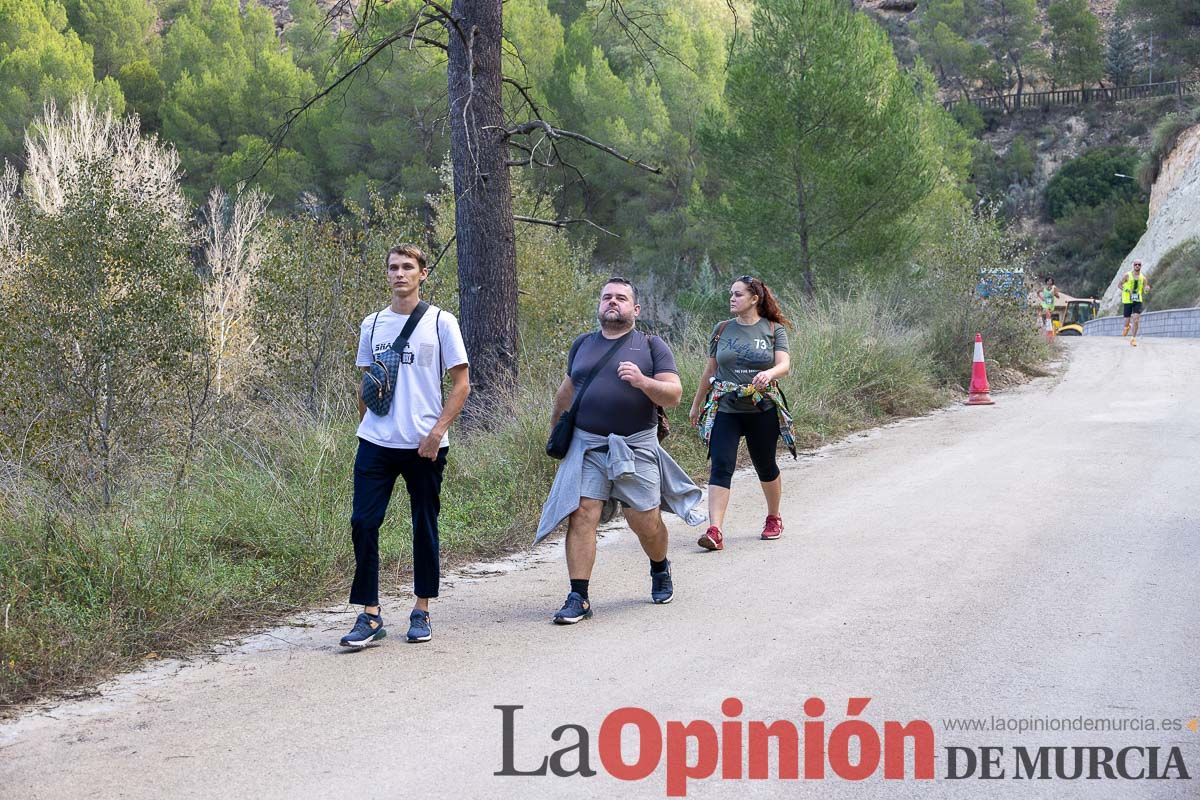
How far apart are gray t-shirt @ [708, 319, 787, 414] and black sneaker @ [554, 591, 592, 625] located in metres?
2.52

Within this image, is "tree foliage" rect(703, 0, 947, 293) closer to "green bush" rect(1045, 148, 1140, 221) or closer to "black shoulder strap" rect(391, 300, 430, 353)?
"black shoulder strap" rect(391, 300, 430, 353)

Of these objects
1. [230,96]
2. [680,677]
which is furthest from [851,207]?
[230,96]

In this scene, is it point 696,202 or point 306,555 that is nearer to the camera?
point 306,555

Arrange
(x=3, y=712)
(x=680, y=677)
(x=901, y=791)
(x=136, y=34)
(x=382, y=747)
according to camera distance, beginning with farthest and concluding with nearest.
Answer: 1. (x=136, y=34)
2. (x=680, y=677)
3. (x=3, y=712)
4. (x=382, y=747)
5. (x=901, y=791)

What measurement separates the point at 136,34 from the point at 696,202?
3139cm

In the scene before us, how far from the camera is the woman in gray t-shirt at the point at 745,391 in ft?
27.8

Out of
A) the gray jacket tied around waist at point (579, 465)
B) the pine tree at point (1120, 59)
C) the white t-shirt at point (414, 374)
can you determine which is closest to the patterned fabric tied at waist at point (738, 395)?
the gray jacket tied around waist at point (579, 465)

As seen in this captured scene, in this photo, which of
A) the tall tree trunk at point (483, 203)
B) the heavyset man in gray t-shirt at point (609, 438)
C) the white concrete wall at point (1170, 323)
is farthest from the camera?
the white concrete wall at point (1170, 323)

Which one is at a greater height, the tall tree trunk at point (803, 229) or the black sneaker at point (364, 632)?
the tall tree trunk at point (803, 229)

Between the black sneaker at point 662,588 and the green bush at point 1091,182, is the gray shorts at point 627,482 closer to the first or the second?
the black sneaker at point 662,588

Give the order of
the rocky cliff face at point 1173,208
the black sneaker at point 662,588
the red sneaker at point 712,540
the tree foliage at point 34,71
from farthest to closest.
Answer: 1. the rocky cliff face at point 1173,208
2. the tree foliage at point 34,71
3. the red sneaker at point 712,540
4. the black sneaker at point 662,588

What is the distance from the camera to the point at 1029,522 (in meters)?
8.87

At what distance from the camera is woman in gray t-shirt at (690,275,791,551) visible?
334 inches

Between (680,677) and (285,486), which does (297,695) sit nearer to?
(680,677)
